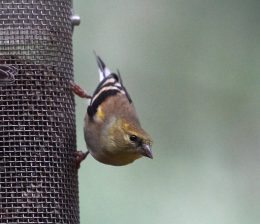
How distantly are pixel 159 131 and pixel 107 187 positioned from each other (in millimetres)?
1101

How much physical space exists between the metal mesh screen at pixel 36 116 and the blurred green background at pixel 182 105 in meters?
5.03

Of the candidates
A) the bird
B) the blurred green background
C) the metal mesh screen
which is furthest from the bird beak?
the blurred green background

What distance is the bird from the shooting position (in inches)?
469

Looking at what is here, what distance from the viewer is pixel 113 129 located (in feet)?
39.7

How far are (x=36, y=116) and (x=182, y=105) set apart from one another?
6.81 m

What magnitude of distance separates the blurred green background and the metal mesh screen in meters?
5.03

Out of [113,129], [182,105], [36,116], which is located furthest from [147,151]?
[182,105]

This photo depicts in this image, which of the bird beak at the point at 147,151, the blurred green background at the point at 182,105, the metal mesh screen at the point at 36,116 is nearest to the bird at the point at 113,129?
the bird beak at the point at 147,151

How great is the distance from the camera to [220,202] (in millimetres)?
18188

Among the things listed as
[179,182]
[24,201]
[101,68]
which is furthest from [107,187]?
[24,201]

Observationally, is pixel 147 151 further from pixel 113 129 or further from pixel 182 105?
pixel 182 105

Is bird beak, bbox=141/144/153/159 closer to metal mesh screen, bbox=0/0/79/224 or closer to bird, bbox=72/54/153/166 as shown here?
bird, bbox=72/54/153/166

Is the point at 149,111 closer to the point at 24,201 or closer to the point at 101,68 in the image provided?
the point at 101,68

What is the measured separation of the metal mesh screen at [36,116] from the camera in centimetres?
1172
